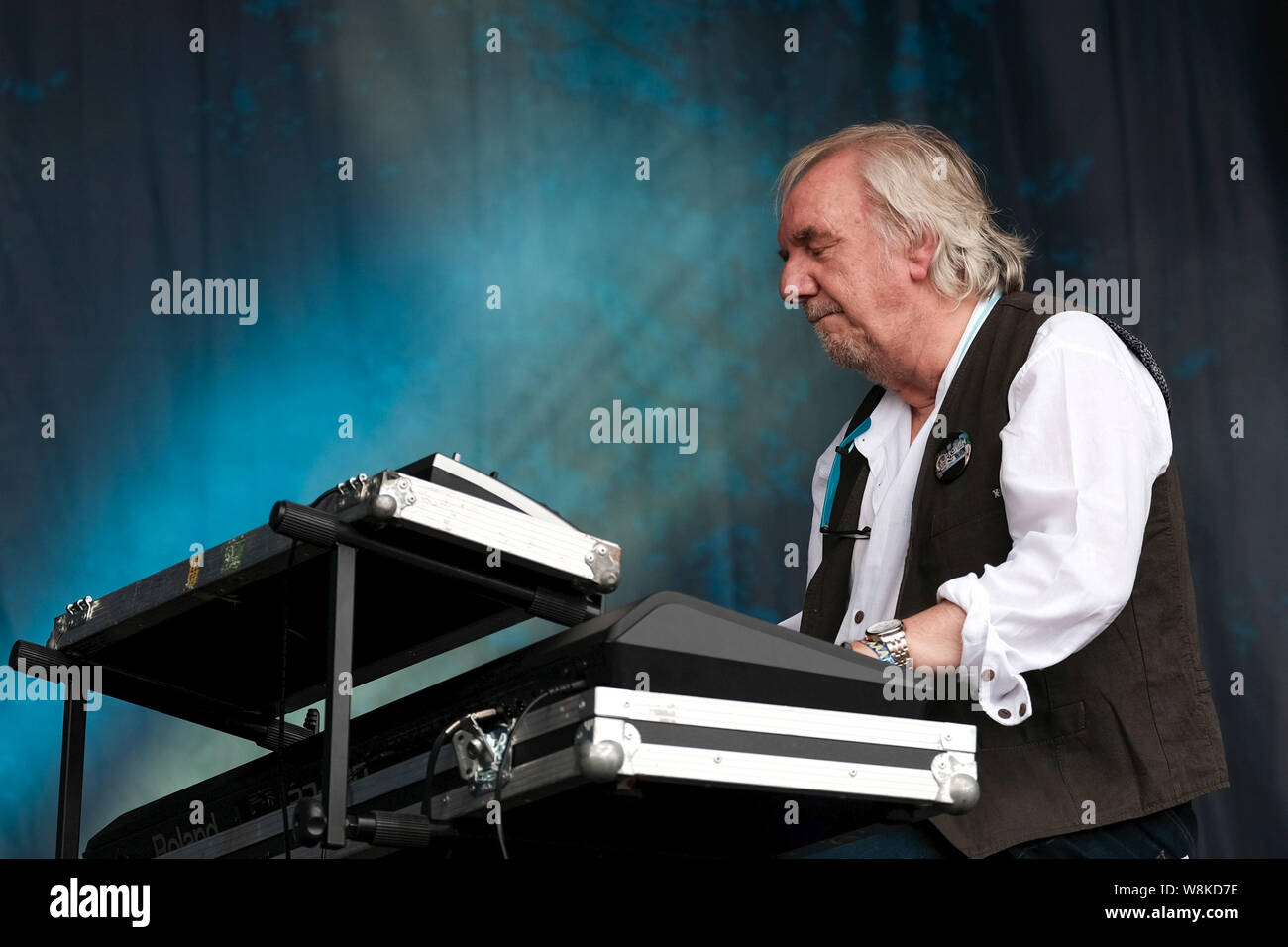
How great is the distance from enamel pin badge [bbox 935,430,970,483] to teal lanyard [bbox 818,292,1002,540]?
243 mm

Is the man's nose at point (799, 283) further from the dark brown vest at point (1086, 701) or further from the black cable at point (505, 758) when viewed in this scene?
the black cable at point (505, 758)

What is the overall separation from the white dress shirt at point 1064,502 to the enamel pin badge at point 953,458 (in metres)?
0.08

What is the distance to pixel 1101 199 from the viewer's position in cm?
351

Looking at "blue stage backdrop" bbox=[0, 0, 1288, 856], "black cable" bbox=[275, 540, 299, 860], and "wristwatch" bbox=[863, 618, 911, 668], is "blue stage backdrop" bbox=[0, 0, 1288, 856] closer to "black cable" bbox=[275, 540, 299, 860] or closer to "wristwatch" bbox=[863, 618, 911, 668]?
"black cable" bbox=[275, 540, 299, 860]

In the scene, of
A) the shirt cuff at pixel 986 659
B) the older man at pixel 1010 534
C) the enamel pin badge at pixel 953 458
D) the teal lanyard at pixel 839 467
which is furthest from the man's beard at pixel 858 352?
the shirt cuff at pixel 986 659

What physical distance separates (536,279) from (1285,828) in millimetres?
1952

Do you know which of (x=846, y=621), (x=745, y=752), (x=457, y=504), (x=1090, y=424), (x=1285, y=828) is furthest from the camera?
(x=1285, y=828)

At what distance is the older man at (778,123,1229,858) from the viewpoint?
1812mm

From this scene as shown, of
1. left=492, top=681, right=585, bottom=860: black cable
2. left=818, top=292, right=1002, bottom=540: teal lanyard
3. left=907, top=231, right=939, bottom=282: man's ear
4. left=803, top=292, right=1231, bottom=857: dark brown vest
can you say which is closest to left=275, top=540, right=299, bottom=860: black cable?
left=492, top=681, right=585, bottom=860: black cable

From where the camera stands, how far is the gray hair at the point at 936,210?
237 cm

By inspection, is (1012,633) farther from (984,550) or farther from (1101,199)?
(1101,199)

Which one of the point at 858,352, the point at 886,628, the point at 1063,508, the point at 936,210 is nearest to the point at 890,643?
the point at 886,628
